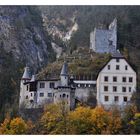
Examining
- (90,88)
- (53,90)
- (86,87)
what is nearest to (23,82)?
(53,90)

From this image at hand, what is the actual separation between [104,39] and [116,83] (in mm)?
1508

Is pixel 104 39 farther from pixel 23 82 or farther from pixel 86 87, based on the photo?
pixel 23 82

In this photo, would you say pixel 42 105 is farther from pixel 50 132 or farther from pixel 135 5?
pixel 135 5

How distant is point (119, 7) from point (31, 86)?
10.7 ft

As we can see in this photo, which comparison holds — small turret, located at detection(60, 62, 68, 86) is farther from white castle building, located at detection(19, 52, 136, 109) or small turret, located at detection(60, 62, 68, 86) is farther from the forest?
the forest

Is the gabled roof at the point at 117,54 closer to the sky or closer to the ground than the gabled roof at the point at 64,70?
closer to the sky

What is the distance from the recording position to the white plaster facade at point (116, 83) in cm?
2334

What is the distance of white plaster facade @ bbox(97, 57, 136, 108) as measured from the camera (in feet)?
76.6

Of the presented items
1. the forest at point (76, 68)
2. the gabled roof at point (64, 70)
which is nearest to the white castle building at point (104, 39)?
the forest at point (76, 68)

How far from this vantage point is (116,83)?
23.5 m

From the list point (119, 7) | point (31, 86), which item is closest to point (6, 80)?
point (31, 86)

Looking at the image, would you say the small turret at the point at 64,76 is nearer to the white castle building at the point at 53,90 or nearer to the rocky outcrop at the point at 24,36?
the white castle building at the point at 53,90

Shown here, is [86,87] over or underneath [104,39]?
underneath

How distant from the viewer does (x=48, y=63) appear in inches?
951
